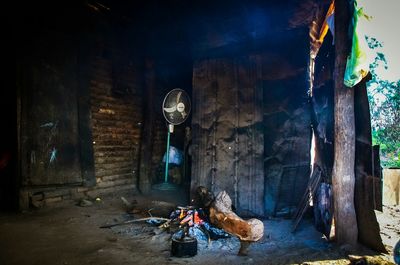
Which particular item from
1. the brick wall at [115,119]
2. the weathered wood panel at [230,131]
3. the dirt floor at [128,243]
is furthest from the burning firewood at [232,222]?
the brick wall at [115,119]

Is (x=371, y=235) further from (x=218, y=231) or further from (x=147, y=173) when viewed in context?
(x=147, y=173)

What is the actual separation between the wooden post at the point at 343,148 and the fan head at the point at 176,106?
3901mm

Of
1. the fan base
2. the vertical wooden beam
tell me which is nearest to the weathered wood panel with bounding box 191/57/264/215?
the fan base

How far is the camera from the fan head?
6891 millimetres

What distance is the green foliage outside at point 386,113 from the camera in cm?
972

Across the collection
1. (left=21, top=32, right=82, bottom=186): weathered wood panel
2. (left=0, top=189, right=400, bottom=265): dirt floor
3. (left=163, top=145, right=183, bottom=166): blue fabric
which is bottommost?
(left=0, top=189, right=400, bottom=265): dirt floor

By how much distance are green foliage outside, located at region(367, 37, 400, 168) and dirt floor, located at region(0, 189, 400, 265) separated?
5861 millimetres

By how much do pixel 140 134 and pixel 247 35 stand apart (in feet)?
13.9

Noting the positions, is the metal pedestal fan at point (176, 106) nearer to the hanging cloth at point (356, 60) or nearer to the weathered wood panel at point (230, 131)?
the weathered wood panel at point (230, 131)

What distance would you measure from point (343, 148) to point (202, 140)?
2.89 m

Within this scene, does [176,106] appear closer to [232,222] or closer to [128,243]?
[232,222]

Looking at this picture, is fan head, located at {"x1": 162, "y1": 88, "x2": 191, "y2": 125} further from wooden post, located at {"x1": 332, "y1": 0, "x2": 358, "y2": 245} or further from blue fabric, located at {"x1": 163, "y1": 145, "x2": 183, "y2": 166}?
wooden post, located at {"x1": 332, "y1": 0, "x2": 358, "y2": 245}

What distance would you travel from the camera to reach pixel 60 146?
19.4ft

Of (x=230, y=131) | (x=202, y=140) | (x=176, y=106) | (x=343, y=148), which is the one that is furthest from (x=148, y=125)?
(x=343, y=148)
